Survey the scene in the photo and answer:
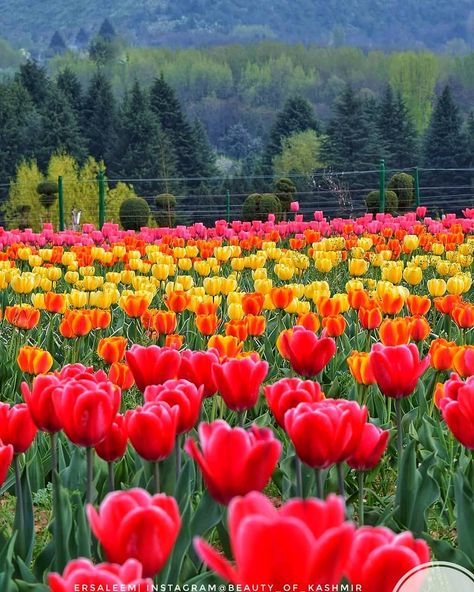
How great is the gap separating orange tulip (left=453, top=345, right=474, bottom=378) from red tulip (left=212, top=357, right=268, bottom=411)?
25.7 inches

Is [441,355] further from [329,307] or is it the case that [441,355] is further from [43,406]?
[43,406]

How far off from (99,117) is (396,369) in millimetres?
52955

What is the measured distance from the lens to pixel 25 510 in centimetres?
182

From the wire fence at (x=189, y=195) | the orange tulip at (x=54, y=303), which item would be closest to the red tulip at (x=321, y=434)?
the orange tulip at (x=54, y=303)

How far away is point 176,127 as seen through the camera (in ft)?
170

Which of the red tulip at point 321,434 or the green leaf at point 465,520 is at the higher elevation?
the red tulip at point 321,434

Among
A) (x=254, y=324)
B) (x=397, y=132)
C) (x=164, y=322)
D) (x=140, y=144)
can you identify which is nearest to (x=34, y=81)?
(x=140, y=144)

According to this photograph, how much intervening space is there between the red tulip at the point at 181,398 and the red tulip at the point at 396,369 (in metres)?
0.44

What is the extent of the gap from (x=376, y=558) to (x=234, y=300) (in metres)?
2.83

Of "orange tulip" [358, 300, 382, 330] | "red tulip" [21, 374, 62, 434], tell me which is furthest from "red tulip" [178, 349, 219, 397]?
"orange tulip" [358, 300, 382, 330]

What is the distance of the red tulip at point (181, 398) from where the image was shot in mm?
1679

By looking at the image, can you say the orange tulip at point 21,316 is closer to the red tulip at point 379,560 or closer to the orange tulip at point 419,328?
the orange tulip at point 419,328

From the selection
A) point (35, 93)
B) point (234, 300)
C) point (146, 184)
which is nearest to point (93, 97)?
point (35, 93)

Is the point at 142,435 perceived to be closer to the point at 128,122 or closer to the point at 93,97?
the point at 128,122
